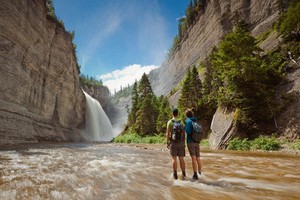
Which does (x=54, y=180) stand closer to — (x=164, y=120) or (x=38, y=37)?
(x=38, y=37)

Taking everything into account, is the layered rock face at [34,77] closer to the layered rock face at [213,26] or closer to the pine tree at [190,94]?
the pine tree at [190,94]

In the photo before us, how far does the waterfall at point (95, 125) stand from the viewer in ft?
205

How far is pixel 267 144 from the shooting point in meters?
16.8

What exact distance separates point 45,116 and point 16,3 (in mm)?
17401

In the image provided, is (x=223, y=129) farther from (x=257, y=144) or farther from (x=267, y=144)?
(x=267, y=144)

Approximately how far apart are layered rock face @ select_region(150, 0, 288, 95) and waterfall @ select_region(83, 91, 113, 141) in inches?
1079

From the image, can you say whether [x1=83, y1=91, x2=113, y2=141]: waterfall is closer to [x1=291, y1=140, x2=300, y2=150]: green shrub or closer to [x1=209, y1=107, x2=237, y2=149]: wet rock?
[x1=209, y1=107, x2=237, y2=149]: wet rock

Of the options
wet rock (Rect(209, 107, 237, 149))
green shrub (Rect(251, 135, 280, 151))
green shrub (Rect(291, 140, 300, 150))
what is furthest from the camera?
wet rock (Rect(209, 107, 237, 149))

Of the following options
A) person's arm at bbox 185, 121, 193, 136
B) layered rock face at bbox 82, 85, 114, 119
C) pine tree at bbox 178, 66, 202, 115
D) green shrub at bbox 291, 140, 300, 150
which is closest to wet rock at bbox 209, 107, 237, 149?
green shrub at bbox 291, 140, 300, 150

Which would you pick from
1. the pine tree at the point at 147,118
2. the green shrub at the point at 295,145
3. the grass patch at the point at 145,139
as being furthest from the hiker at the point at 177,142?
the pine tree at the point at 147,118

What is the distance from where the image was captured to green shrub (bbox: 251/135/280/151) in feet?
54.2

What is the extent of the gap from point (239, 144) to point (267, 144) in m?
2.34

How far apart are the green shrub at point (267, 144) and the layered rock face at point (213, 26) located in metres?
33.3

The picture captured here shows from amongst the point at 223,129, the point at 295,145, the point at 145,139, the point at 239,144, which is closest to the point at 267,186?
the point at 295,145
